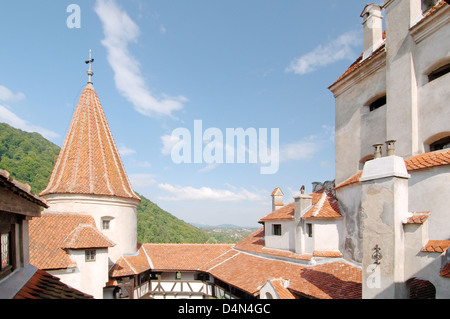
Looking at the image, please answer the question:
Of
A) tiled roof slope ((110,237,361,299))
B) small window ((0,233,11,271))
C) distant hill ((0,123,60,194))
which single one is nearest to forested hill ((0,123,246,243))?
Result: distant hill ((0,123,60,194))

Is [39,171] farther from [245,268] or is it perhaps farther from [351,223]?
[351,223]

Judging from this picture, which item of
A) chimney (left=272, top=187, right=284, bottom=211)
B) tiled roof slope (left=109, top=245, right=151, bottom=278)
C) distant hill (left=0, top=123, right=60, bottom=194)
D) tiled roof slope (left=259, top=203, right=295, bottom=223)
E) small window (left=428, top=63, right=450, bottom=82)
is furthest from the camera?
distant hill (left=0, top=123, right=60, bottom=194)

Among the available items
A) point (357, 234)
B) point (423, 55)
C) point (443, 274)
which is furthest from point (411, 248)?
point (423, 55)

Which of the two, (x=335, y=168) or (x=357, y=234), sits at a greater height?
(x=335, y=168)

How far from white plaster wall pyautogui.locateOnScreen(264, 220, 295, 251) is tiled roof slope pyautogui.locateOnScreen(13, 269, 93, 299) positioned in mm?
12007

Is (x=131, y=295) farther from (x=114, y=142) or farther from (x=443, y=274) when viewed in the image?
(x=443, y=274)

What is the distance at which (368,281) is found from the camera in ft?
23.8

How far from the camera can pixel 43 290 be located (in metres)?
5.17

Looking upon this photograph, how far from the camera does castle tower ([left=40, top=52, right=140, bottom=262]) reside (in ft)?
54.5

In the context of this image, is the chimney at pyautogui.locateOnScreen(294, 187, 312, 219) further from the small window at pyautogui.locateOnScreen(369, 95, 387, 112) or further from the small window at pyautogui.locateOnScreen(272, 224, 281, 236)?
the small window at pyautogui.locateOnScreen(369, 95, 387, 112)

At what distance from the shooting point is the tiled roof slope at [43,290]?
4.70 metres

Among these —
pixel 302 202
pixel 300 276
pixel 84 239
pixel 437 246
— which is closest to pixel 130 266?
pixel 84 239

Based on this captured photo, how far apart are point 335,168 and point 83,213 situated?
1385cm

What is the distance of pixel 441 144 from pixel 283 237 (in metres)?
9.49
